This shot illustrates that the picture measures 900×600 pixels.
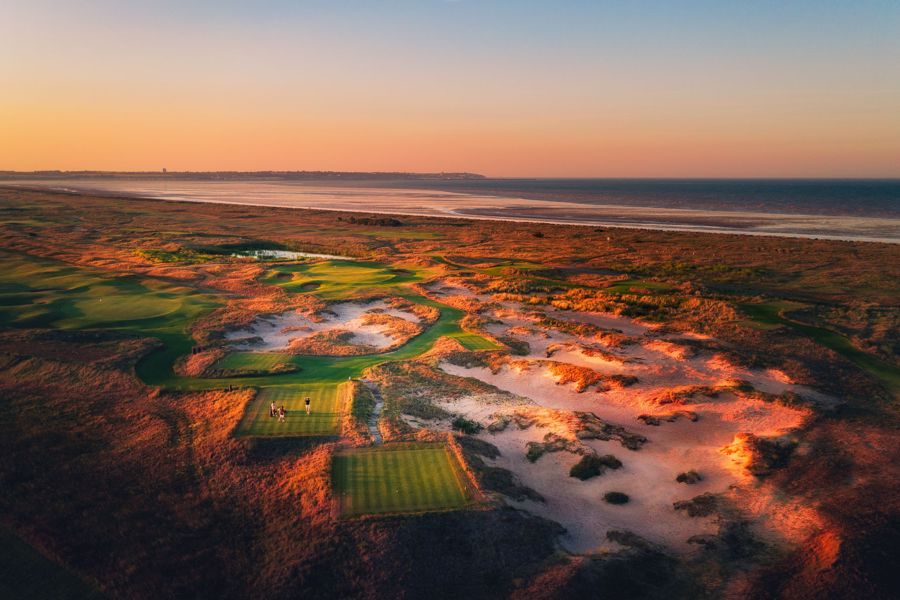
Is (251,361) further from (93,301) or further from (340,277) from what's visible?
(340,277)

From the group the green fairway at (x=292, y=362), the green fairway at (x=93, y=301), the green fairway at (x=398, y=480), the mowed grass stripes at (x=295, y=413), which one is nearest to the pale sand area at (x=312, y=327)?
the green fairway at (x=292, y=362)

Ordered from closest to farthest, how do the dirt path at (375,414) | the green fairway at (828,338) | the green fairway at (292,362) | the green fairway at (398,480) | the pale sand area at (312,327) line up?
the green fairway at (398,480) < the dirt path at (375,414) < the green fairway at (292,362) < the green fairway at (828,338) < the pale sand area at (312,327)

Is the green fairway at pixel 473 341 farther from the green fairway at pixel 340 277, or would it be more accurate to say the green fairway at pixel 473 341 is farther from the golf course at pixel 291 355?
the green fairway at pixel 340 277

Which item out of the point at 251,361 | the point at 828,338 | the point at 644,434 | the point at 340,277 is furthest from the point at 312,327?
the point at 828,338

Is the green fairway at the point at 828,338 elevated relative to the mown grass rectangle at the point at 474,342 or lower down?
elevated

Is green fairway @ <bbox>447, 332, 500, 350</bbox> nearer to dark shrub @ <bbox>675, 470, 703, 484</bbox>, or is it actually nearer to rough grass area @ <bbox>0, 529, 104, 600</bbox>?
dark shrub @ <bbox>675, 470, 703, 484</bbox>

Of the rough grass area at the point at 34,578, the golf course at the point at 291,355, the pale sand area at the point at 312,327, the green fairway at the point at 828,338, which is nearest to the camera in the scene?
the rough grass area at the point at 34,578

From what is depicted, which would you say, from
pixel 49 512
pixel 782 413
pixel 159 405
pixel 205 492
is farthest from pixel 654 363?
pixel 49 512
